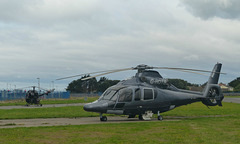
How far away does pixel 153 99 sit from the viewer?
902 inches

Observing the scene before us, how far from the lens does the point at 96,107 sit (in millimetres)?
20625

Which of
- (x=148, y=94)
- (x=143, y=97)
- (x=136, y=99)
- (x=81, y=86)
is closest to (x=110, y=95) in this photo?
(x=136, y=99)

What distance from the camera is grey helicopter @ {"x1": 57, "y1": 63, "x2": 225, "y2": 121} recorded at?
838 inches

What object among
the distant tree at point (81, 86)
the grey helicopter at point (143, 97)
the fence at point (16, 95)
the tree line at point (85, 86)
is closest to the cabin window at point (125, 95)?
the grey helicopter at point (143, 97)

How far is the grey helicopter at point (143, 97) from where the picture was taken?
21297 millimetres

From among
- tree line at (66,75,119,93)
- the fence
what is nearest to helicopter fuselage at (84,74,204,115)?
the fence

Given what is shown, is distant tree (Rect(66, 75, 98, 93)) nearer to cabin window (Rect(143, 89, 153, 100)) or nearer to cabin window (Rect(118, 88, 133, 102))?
cabin window (Rect(143, 89, 153, 100))

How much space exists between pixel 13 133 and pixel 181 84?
16600 cm

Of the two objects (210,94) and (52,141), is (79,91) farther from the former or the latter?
(52,141)

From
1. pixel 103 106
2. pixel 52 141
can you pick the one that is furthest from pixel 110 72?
pixel 52 141

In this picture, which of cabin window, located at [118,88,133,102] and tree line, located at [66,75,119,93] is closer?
cabin window, located at [118,88,133,102]

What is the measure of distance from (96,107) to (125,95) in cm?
240

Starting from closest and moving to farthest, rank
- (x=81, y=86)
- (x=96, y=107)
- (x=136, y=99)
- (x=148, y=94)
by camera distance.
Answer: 1. (x=96, y=107)
2. (x=136, y=99)
3. (x=148, y=94)
4. (x=81, y=86)

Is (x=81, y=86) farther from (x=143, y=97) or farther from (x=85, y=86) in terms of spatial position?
(x=143, y=97)
